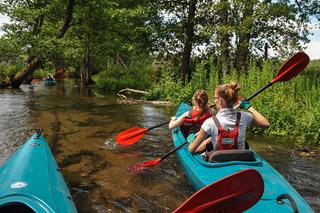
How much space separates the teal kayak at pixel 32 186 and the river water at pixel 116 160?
0.82 meters

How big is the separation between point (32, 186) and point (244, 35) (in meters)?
11.3

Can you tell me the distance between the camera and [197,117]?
565cm

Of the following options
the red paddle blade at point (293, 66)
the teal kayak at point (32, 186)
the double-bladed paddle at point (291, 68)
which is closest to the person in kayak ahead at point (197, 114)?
the double-bladed paddle at point (291, 68)

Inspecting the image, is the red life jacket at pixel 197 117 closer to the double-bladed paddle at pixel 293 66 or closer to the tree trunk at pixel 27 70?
the double-bladed paddle at pixel 293 66

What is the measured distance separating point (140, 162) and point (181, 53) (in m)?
12.6

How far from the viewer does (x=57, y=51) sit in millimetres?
14617

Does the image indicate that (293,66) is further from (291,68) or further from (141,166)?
(141,166)

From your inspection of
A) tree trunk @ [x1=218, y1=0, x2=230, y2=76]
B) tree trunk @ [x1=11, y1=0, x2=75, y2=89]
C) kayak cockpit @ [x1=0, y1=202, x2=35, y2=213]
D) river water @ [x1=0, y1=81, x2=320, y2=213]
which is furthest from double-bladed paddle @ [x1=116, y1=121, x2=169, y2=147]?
tree trunk @ [x1=11, y1=0, x2=75, y2=89]

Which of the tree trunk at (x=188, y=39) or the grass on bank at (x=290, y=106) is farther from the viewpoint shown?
the tree trunk at (x=188, y=39)

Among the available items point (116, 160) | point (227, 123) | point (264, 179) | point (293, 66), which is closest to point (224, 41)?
point (293, 66)

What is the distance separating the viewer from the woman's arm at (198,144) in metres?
4.20

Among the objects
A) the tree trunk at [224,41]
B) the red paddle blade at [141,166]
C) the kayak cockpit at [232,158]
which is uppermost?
the tree trunk at [224,41]

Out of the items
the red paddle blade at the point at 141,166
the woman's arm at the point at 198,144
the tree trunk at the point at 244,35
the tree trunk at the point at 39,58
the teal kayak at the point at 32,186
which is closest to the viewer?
the teal kayak at the point at 32,186

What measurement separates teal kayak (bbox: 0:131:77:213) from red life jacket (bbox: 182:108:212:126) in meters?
2.34
